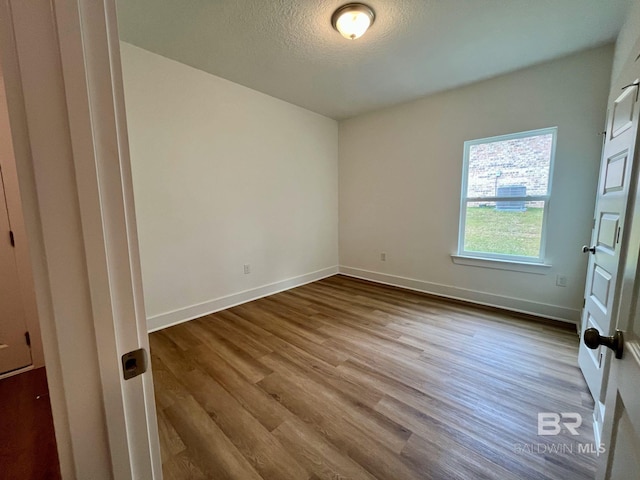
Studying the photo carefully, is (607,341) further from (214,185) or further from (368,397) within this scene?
(214,185)

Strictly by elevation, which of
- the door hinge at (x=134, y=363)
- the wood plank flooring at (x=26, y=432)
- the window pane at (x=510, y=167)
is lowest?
the wood plank flooring at (x=26, y=432)

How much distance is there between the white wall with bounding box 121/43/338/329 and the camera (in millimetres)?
2510

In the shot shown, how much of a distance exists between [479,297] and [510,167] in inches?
61.7

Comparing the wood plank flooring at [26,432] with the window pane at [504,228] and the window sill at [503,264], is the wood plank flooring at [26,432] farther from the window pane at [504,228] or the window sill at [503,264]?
the window pane at [504,228]

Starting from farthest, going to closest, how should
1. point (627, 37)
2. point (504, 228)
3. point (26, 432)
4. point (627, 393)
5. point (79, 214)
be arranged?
point (504, 228) < point (627, 37) < point (26, 432) < point (627, 393) < point (79, 214)

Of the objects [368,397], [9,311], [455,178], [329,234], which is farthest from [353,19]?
[9,311]

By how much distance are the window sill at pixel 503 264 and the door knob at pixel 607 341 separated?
2.59 metres

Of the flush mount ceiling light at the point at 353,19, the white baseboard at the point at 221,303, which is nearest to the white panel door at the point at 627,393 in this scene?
the flush mount ceiling light at the point at 353,19

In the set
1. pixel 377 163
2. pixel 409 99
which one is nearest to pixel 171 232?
pixel 377 163

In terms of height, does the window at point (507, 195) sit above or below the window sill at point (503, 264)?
above

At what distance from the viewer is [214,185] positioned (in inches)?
117

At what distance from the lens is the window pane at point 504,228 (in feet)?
9.41

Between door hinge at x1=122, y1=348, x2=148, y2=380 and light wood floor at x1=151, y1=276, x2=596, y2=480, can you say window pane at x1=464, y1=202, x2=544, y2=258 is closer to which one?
light wood floor at x1=151, y1=276, x2=596, y2=480

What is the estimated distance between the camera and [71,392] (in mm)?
467
